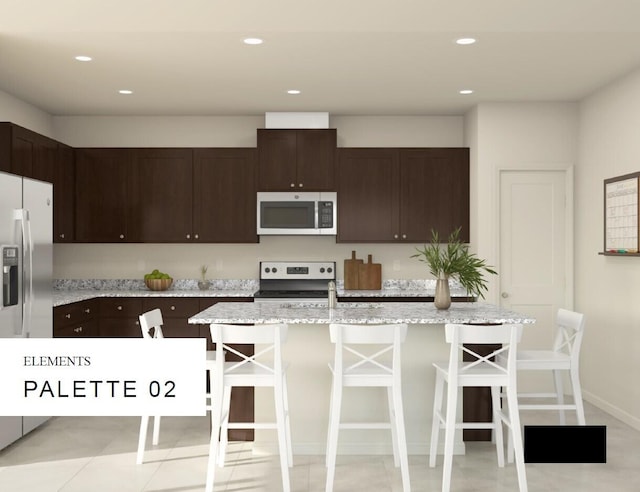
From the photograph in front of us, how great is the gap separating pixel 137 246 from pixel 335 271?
1955mm

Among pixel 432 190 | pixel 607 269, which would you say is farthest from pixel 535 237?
pixel 432 190

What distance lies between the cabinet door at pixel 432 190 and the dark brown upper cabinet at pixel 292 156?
0.74 meters

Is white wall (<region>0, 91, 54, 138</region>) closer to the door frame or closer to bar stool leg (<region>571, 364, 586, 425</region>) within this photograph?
the door frame

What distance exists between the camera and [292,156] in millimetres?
6340

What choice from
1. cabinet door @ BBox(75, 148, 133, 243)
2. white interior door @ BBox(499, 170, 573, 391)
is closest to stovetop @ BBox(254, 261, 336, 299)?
cabinet door @ BBox(75, 148, 133, 243)

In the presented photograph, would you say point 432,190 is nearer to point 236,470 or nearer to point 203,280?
point 203,280

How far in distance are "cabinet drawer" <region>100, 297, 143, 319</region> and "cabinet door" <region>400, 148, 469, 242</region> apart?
8.24 feet

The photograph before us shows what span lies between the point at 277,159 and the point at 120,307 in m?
1.94

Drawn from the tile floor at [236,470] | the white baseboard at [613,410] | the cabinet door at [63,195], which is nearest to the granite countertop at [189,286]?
the cabinet door at [63,195]

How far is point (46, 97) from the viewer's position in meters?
5.91

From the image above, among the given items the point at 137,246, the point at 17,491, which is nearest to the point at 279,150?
the point at 137,246

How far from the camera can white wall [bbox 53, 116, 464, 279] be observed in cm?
670

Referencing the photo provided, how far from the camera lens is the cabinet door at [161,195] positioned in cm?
643

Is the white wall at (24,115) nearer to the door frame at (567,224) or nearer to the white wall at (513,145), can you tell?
the white wall at (513,145)
